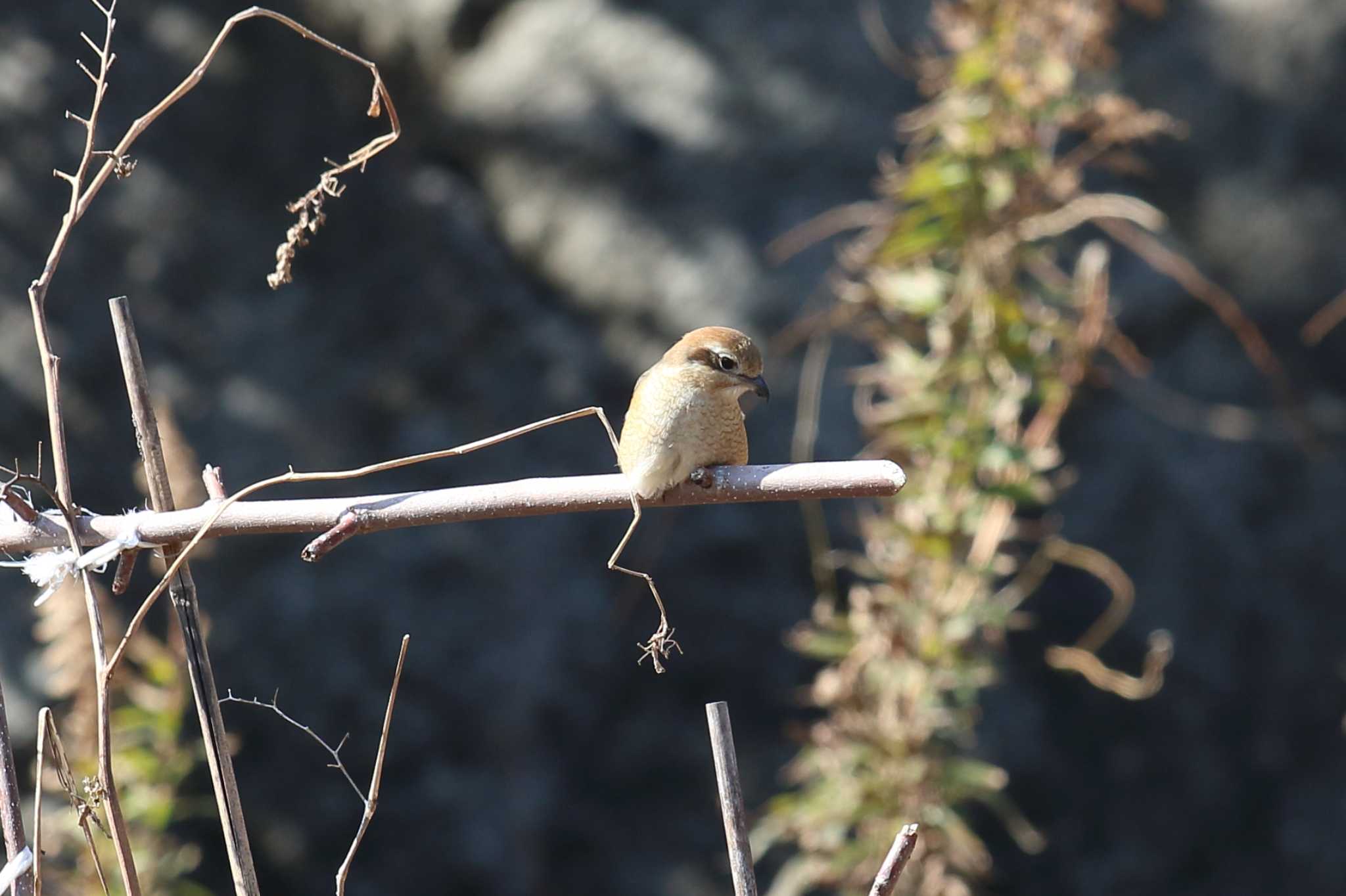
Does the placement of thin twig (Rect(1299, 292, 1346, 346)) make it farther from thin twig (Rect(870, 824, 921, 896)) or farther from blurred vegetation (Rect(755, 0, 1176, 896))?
thin twig (Rect(870, 824, 921, 896))

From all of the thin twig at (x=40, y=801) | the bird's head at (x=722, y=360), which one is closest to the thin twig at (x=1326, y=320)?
the bird's head at (x=722, y=360)

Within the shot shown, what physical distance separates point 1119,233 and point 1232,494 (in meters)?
1.19

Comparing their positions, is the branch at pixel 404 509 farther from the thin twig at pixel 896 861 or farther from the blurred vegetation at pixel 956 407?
the blurred vegetation at pixel 956 407

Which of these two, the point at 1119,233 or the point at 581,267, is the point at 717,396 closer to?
the point at 1119,233

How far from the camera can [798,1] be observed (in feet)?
12.3

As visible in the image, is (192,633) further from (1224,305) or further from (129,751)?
(1224,305)

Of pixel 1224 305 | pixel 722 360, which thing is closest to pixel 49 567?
pixel 722 360

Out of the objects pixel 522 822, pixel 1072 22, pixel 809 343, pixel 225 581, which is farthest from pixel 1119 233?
pixel 225 581

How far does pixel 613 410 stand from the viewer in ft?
12.2

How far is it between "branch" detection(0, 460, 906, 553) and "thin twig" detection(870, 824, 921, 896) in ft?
0.88

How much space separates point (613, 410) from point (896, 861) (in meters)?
2.79

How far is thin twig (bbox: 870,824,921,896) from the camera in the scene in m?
0.99

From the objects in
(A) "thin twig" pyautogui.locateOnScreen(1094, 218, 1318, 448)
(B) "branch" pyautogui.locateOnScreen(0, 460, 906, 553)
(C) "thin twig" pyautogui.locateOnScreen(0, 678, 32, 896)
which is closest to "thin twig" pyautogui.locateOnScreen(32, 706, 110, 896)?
(C) "thin twig" pyautogui.locateOnScreen(0, 678, 32, 896)

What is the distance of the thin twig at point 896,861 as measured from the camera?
3.25ft
